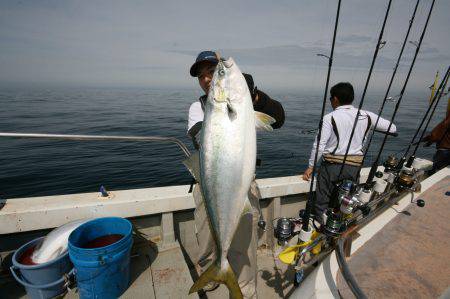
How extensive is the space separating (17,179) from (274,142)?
43.0 ft

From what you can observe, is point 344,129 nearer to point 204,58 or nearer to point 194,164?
point 204,58

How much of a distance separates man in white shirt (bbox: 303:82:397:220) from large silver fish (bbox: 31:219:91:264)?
3630 mm

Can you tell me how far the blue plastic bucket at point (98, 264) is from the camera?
8.00 feet

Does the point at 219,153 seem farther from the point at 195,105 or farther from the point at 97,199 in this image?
the point at 97,199

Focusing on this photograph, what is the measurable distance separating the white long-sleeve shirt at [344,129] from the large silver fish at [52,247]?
363 centimetres

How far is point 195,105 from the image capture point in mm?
2775

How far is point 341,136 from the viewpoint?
4062 millimetres

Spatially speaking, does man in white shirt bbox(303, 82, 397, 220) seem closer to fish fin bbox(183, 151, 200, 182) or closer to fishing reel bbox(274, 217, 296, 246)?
fishing reel bbox(274, 217, 296, 246)

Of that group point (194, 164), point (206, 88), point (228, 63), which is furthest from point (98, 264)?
point (228, 63)

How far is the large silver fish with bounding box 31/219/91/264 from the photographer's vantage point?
2.54 metres

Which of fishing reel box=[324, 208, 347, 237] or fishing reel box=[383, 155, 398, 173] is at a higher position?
fishing reel box=[324, 208, 347, 237]

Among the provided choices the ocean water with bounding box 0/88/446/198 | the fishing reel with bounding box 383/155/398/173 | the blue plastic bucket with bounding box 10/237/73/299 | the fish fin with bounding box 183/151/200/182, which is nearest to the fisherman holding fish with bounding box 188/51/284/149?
the fish fin with bounding box 183/151/200/182

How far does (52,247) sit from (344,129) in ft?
14.2

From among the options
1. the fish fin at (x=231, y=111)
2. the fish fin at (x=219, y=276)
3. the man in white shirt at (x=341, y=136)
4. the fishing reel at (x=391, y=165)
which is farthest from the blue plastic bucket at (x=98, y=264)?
the fishing reel at (x=391, y=165)
